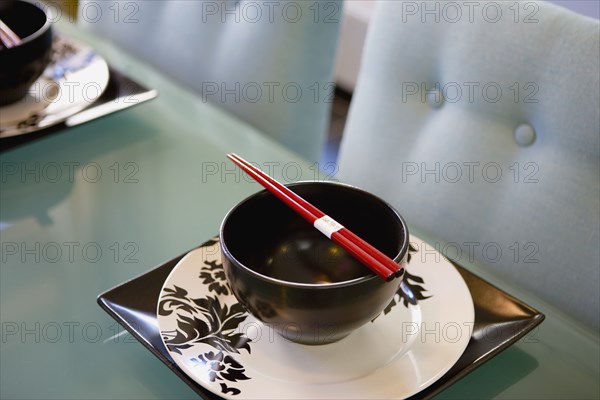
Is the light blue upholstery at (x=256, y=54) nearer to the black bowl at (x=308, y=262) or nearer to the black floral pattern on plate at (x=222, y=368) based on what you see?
the black bowl at (x=308, y=262)

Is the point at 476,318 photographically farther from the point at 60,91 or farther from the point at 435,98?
the point at 60,91

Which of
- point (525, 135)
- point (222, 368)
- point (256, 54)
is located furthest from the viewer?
point (256, 54)

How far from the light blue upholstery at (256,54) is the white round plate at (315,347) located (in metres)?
0.47

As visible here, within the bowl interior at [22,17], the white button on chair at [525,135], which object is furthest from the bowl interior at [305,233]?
the bowl interior at [22,17]

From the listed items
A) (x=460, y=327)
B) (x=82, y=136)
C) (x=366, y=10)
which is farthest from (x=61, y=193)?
(x=366, y=10)

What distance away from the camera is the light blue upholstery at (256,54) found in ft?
3.25

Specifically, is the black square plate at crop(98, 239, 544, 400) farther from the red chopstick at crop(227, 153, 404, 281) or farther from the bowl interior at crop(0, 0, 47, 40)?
the bowl interior at crop(0, 0, 47, 40)

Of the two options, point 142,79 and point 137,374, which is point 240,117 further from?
point 137,374

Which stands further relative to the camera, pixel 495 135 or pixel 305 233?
pixel 495 135

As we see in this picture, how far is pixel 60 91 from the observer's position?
84 centimetres

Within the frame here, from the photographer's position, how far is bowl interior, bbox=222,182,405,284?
56 centimetres

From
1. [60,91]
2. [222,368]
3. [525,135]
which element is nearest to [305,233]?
[222,368]

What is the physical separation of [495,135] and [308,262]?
0.97 ft

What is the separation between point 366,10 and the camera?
6.60ft
